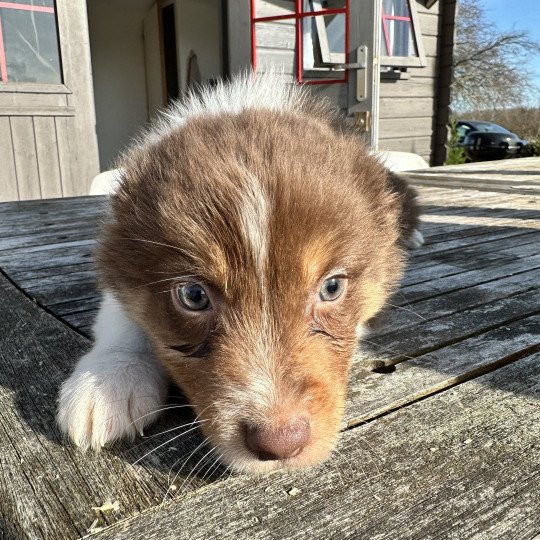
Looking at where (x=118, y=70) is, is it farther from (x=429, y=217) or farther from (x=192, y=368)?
(x=192, y=368)

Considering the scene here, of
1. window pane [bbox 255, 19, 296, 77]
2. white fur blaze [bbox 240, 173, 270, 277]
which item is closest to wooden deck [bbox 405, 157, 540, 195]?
window pane [bbox 255, 19, 296, 77]

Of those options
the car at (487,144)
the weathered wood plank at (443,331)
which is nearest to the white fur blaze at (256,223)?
the weathered wood plank at (443,331)

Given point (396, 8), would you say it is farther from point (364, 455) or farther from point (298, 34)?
point (364, 455)

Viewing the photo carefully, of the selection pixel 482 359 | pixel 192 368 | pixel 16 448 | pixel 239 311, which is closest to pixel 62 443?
pixel 16 448

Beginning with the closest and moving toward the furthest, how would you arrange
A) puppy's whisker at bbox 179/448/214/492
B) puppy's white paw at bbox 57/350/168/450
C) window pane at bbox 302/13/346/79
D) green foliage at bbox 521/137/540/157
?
puppy's whisker at bbox 179/448/214/492, puppy's white paw at bbox 57/350/168/450, window pane at bbox 302/13/346/79, green foliage at bbox 521/137/540/157

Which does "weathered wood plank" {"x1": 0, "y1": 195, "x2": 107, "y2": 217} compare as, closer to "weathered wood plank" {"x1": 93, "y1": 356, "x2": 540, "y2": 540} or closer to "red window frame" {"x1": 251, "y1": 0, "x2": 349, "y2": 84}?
"red window frame" {"x1": 251, "y1": 0, "x2": 349, "y2": 84}

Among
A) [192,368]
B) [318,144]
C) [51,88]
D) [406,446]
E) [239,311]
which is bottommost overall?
[406,446]
